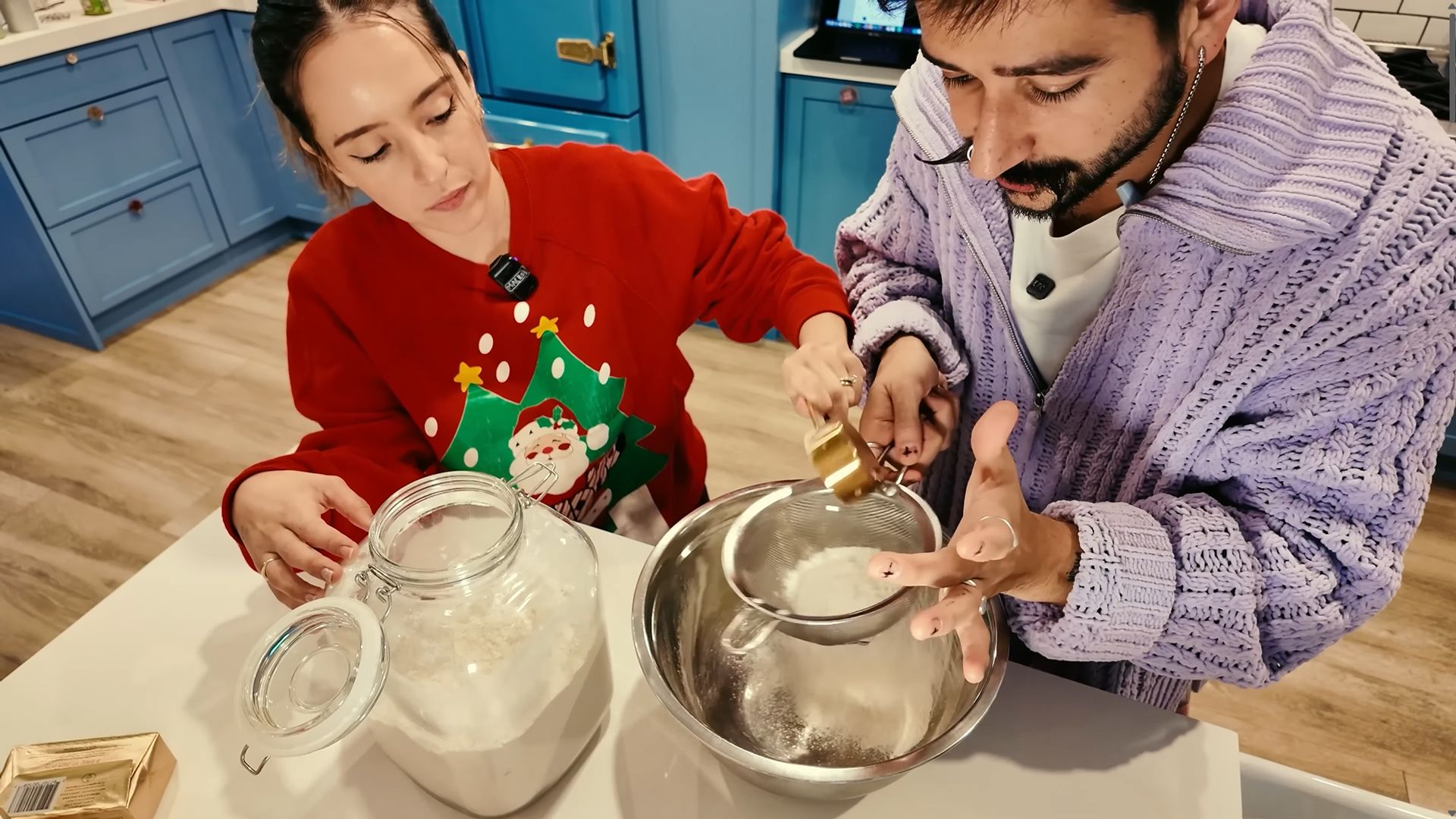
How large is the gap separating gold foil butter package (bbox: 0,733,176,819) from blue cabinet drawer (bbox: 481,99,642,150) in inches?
82.1

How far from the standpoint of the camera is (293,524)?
2.68 ft

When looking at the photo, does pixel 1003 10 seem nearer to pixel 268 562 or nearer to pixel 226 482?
pixel 268 562

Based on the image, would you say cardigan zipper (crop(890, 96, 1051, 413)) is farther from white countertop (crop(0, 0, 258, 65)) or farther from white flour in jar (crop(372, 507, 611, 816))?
white countertop (crop(0, 0, 258, 65))

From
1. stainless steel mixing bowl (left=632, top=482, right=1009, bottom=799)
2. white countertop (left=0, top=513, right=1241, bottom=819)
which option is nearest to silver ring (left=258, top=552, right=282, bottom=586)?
white countertop (left=0, top=513, right=1241, bottom=819)

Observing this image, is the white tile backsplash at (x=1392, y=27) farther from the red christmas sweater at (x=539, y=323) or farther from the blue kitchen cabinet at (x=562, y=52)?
the red christmas sweater at (x=539, y=323)

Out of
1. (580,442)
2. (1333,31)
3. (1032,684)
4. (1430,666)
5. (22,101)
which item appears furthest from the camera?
(22,101)

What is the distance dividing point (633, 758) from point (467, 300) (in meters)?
0.54

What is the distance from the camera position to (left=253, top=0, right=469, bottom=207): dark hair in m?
0.79

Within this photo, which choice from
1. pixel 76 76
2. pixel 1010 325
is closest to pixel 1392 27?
pixel 1010 325

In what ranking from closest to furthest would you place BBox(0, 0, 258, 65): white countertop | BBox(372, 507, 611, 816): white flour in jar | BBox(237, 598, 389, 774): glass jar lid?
BBox(237, 598, 389, 774): glass jar lid < BBox(372, 507, 611, 816): white flour in jar < BBox(0, 0, 258, 65): white countertop

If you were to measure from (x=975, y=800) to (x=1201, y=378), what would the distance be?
1.39ft

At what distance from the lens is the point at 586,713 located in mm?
733

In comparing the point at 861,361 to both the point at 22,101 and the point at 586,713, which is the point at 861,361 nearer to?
the point at 586,713

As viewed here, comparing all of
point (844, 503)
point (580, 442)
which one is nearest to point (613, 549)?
point (580, 442)
